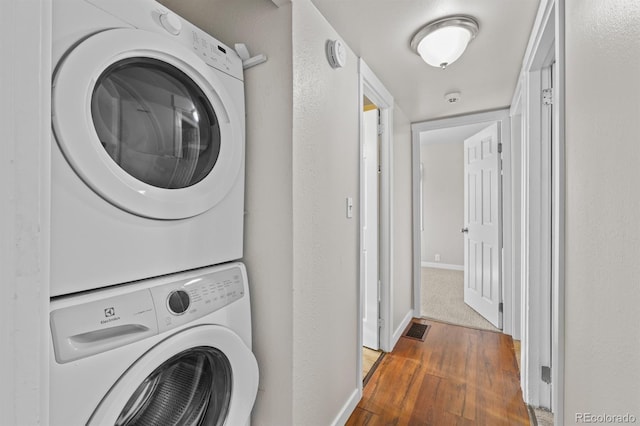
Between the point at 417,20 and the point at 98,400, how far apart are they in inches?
74.8

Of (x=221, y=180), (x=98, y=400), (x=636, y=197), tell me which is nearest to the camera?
(x=636, y=197)

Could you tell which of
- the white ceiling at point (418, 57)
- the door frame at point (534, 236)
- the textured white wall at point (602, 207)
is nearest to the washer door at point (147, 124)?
the white ceiling at point (418, 57)

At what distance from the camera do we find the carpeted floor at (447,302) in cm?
309

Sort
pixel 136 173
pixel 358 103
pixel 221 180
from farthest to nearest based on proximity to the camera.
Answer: pixel 358 103
pixel 221 180
pixel 136 173

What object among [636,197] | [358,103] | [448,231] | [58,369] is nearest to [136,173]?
[58,369]

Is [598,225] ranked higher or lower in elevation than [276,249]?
higher

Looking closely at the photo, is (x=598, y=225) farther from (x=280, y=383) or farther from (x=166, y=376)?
(x=166, y=376)

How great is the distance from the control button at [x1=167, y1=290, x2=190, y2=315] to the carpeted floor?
9.56 ft

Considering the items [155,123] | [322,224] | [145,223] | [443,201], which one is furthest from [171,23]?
[443,201]

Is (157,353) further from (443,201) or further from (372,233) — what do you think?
(443,201)

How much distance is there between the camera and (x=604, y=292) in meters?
0.72

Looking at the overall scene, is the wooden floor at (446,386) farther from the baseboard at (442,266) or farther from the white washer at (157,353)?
the baseboard at (442,266)

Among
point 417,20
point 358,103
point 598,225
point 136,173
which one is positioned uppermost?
point 417,20

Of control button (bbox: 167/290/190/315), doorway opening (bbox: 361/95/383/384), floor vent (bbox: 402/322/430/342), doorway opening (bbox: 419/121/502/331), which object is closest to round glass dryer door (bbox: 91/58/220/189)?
control button (bbox: 167/290/190/315)
